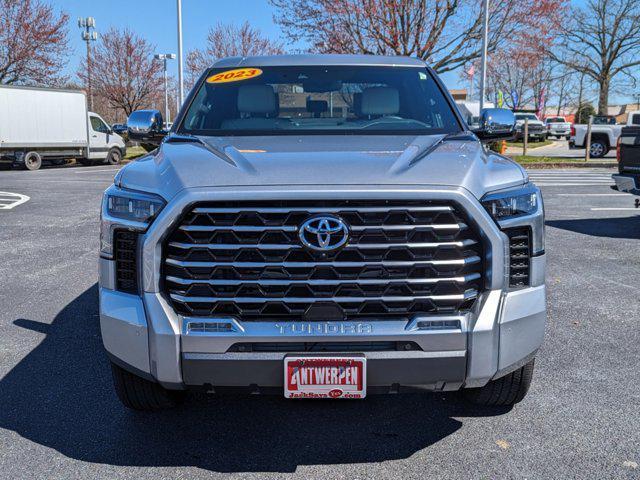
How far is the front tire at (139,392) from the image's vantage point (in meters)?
3.17

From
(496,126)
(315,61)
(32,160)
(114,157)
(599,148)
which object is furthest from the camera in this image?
(114,157)

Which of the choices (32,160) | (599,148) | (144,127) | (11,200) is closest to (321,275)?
(144,127)

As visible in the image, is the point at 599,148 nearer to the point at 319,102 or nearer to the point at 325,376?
the point at 319,102

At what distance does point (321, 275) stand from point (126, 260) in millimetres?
824

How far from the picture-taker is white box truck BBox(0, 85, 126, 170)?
74.8 ft

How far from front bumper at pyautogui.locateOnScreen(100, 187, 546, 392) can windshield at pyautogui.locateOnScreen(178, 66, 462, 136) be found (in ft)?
4.06

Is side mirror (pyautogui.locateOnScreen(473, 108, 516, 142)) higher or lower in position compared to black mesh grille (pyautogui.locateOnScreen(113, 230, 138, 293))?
higher

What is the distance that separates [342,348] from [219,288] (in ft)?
1.84

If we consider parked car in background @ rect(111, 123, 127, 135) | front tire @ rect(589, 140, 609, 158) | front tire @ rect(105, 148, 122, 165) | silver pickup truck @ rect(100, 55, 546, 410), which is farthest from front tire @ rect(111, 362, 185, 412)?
front tire @ rect(589, 140, 609, 158)

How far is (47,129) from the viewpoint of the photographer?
2386cm

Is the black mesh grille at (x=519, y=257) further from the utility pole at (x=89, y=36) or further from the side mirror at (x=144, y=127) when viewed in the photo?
the utility pole at (x=89, y=36)

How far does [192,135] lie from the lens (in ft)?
12.4

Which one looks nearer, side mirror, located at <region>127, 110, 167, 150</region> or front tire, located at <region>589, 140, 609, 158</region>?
side mirror, located at <region>127, 110, 167, 150</region>

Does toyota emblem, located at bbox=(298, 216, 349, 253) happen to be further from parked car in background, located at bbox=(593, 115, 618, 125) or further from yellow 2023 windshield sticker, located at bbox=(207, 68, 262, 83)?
parked car in background, located at bbox=(593, 115, 618, 125)
